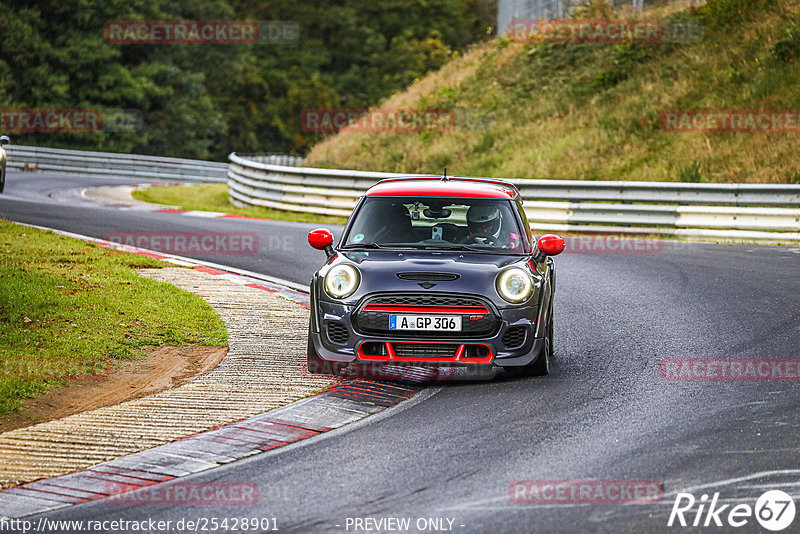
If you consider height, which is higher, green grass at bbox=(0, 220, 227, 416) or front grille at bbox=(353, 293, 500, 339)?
front grille at bbox=(353, 293, 500, 339)

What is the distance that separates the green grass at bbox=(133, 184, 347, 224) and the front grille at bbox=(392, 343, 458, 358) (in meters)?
14.6

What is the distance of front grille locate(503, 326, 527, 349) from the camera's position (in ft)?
27.8

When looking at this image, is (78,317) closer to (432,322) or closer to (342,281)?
(342,281)

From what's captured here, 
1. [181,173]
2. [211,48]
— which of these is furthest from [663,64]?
[211,48]

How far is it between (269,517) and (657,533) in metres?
1.92

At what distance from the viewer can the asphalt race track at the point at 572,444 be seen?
18.4 feet

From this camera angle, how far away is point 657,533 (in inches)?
207

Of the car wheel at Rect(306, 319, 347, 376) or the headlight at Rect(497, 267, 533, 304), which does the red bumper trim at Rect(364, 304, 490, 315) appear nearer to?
the headlight at Rect(497, 267, 533, 304)

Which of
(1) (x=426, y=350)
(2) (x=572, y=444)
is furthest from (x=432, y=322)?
(2) (x=572, y=444)

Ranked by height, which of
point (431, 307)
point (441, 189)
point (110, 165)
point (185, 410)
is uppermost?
point (110, 165)

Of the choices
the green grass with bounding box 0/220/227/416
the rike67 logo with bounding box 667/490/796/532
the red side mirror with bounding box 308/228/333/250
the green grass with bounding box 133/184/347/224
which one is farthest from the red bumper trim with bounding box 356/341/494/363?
the green grass with bounding box 133/184/347/224

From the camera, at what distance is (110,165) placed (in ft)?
128

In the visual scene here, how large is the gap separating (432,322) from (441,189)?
177 cm

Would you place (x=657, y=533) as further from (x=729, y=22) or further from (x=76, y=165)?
(x=76, y=165)
